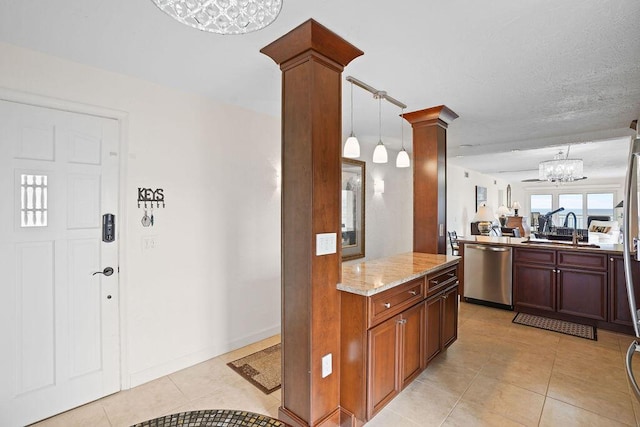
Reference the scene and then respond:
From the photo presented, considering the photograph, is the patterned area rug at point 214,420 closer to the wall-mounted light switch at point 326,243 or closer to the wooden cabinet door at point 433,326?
the wall-mounted light switch at point 326,243

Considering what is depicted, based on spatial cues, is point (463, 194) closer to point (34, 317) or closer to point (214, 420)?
point (214, 420)

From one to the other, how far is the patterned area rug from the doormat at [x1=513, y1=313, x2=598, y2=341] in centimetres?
370

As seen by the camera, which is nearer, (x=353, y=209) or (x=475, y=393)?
(x=475, y=393)

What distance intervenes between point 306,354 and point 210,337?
4.82ft

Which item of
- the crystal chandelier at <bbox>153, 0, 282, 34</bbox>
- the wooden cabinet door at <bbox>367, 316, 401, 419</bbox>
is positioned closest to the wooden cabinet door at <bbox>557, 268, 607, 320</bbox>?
the wooden cabinet door at <bbox>367, 316, 401, 419</bbox>

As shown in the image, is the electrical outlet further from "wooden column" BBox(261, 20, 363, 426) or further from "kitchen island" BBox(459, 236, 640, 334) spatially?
"kitchen island" BBox(459, 236, 640, 334)

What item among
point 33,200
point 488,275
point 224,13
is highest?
point 224,13

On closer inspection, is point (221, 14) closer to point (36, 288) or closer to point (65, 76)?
point (65, 76)

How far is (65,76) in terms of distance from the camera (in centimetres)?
218

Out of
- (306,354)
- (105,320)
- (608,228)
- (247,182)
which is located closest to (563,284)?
(608,228)

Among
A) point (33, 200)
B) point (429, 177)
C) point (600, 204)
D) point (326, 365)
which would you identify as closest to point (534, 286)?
point (429, 177)

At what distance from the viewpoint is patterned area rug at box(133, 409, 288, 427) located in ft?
4.46

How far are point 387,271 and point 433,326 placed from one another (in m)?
0.71

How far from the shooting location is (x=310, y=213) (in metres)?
1.87
